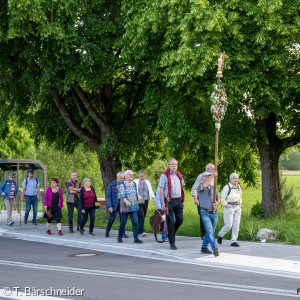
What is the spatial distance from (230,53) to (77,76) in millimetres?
5282

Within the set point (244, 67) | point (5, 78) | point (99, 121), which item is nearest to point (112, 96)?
point (99, 121)

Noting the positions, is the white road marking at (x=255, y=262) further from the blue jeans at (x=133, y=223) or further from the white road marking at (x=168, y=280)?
the blue jeans at (x=133, y=223)

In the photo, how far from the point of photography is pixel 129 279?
371 inches

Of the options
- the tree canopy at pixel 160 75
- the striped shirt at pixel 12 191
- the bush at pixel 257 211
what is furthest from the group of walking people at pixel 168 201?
the bush at pixel 257 211

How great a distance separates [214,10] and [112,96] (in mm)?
8308

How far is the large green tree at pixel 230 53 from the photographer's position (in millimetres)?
15727

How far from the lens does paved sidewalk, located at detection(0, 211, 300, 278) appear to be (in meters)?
10.4

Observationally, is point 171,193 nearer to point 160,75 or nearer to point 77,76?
point 160,75

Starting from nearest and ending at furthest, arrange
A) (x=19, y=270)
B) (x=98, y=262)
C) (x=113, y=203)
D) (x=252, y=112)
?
(x=19, y=270) < (x=98, y=262) < (x=113, y=203) < (x=252, y=112)

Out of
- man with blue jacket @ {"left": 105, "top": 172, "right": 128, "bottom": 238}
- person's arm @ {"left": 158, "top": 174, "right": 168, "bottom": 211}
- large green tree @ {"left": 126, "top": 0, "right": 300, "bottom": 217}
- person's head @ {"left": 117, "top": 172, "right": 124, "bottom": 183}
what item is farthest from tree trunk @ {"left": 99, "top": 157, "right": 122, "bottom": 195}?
person's arm @ {"left": 158, "top": 174, "right": 168, "bottom": 211}

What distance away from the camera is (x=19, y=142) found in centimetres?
4547

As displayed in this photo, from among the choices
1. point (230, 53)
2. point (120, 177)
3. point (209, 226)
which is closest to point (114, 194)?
point (120, 177)

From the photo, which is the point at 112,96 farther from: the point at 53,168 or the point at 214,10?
the point at 53,168

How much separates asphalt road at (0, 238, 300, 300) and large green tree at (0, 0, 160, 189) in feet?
27.0
